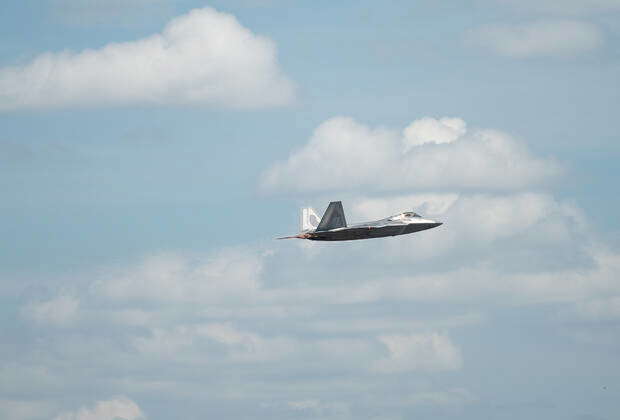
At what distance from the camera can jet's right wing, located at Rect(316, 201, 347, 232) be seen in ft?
646

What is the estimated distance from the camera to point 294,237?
19950 centimetres

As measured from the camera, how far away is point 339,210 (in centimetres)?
19800

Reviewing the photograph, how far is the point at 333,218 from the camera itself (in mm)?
197625

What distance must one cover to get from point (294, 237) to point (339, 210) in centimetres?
Result: 828

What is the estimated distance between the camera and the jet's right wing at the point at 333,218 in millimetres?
197000
